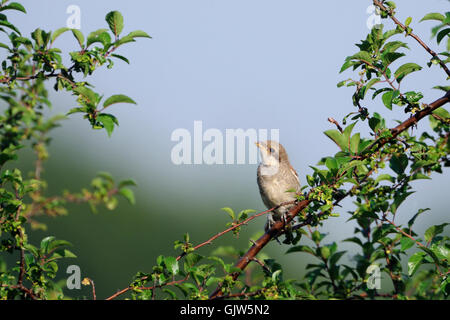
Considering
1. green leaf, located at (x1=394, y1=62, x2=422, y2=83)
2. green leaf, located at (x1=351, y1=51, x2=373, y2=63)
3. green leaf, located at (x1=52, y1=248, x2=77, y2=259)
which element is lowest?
green leaf, located at (x1=52, y1=248, x2=77, y2=259)

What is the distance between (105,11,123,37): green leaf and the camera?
304 centimetres

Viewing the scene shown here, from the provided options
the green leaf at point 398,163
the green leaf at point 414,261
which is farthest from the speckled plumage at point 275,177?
the green leaf at point 414,261

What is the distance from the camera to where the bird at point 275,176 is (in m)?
4.87

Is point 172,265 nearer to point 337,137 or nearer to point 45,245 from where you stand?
point 45,245

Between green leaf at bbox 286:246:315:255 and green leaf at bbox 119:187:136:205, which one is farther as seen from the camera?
green leaf at bbox 286:246:315:255

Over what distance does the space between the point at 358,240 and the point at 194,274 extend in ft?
4.45

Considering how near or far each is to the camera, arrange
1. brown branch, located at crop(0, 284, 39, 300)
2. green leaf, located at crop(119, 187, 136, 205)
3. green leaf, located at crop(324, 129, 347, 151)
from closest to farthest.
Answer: green leaf, located at crop(119, 187, 136, 205), brown branch, located at crop(0, 284, 39, 300), green leaf, located at crop(324, 129, 347, 151)

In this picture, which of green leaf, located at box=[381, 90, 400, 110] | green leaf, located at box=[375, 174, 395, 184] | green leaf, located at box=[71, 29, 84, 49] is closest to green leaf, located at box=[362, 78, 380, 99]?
green leaf, located at box=[381, 90, 400, 110]

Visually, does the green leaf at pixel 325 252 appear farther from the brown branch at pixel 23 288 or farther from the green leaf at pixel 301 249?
the brown branch at pixel 23 288

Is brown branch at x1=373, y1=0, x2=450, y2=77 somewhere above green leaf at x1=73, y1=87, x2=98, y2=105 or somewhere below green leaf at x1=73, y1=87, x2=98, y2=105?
above

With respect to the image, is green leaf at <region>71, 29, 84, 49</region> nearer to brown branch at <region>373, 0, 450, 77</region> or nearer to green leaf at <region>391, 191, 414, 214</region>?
brown branch at <region>373, 0, 450, 77</region>

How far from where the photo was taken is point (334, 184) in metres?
2.91

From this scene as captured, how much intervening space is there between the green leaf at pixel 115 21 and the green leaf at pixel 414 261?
2045 mm
